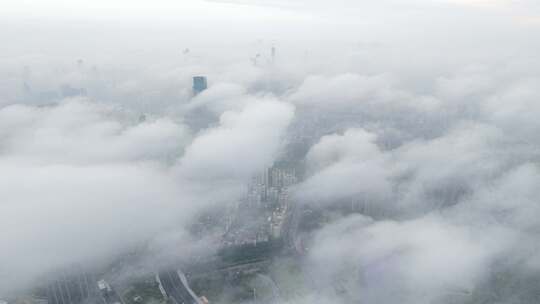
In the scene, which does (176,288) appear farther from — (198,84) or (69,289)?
(198,84)

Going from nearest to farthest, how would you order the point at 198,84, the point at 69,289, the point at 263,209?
1. the point at 69,289
2. the point at 263,209
3. the point at 198,84

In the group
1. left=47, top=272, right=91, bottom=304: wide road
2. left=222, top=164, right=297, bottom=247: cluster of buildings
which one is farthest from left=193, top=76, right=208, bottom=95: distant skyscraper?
left=47, top=272, right=91, bottom=304: wide road

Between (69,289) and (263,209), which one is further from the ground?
(263,209)

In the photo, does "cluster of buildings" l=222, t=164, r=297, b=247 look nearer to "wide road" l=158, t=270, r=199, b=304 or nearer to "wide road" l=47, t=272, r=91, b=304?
"wide road" l=158, t=270, r=199, b=304

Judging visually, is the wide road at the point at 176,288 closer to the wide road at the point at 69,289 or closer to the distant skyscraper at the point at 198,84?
the wide road at the point at 69,289

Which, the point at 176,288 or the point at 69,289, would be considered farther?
the point at 176,288

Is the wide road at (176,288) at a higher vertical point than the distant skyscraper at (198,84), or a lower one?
lower

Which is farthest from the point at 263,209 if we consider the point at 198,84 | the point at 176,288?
the point at 198,84

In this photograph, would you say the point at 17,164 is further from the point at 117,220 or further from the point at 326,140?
the point at 326,140

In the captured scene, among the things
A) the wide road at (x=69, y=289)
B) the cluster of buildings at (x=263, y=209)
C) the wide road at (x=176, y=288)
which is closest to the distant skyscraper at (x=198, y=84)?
the cluster of buildings at (x=263, y=209)
